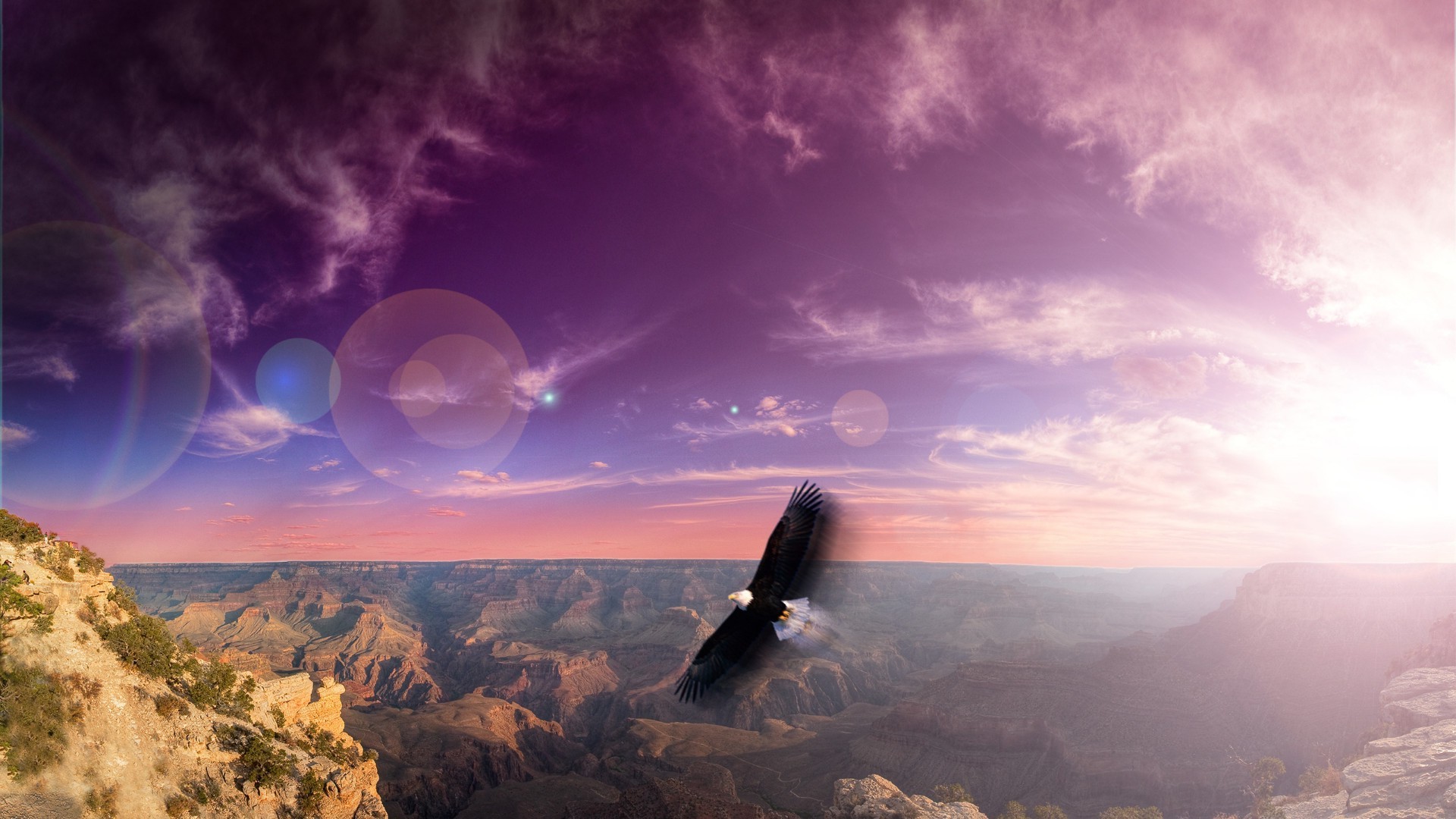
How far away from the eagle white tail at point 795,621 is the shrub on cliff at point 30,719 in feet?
65.4

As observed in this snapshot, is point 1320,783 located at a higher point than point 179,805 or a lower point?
lower

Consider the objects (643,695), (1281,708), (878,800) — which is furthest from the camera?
(643,695)

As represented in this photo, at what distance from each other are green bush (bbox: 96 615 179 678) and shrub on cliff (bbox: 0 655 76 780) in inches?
96.6

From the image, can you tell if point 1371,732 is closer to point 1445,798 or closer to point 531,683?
point 1445,798

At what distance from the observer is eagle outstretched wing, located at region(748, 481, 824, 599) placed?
12.9 meters

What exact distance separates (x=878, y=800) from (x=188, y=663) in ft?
130

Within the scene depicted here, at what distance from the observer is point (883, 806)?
121 ft

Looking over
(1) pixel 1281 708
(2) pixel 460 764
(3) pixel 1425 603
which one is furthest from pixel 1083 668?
(2) pixel 460 764

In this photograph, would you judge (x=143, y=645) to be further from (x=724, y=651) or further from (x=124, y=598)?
(x=724, y=651)

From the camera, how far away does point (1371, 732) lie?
220ft

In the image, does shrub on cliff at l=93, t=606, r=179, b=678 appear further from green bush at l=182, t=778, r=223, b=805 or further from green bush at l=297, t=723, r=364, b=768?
green bush at l=297, t=723, r=364, b=768

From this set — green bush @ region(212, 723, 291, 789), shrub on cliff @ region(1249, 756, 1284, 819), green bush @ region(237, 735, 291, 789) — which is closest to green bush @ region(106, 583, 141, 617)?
green bush @ region(212, 723, 291, 789)

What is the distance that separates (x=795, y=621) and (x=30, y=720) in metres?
20.6

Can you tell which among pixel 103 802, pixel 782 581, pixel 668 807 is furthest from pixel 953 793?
pixel 103 802
